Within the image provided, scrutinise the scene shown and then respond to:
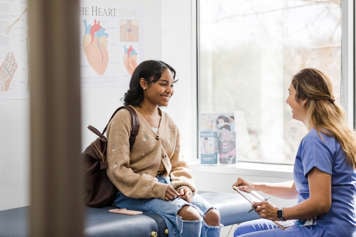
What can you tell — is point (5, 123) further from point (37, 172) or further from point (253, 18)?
point (37, 172)

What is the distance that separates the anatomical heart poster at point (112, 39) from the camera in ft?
12.9

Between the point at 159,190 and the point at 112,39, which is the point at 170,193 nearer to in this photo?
the point at 159,190

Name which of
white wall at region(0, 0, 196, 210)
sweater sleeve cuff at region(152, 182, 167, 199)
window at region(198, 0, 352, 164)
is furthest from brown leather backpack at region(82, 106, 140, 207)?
window at region(198, 0, 352, 164)

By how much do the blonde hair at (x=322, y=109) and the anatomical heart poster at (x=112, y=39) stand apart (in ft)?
5.37

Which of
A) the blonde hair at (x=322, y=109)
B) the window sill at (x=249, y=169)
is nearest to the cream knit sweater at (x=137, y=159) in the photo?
the window sill at (x=249, y=169)

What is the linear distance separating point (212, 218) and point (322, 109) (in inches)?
35.8

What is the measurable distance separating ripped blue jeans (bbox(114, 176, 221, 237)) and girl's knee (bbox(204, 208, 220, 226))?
0.02 m

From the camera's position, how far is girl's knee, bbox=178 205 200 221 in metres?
3.06

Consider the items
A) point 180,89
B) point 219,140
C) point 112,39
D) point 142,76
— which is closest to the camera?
point 142,76

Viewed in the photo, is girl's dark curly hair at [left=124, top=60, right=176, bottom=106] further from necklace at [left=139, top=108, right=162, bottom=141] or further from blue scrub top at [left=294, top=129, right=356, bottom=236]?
A: blue scrub top at [left=294, top=129, right=356, bottom=236]

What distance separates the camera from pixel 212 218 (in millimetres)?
3162

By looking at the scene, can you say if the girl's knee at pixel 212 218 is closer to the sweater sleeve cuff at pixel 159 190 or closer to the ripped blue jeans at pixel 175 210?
the ripped blue jeans at pixel 175 210

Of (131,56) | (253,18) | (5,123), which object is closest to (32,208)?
(5,123)

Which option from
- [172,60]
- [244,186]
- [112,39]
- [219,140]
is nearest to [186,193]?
[244,186]
